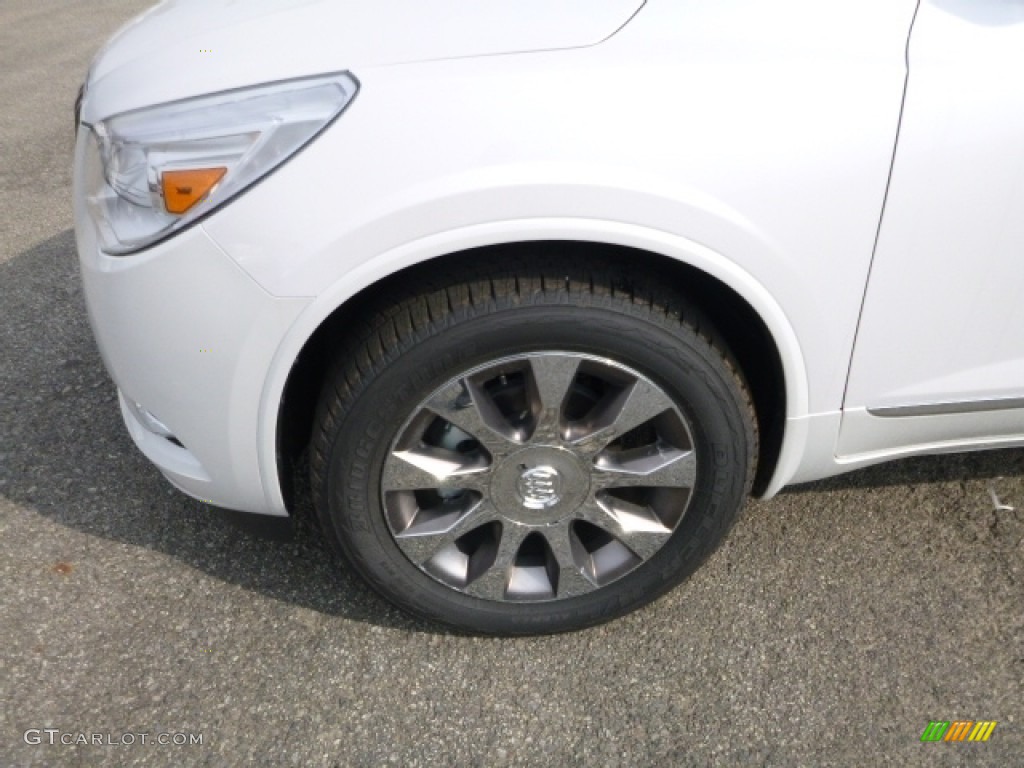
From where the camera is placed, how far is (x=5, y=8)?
26.5 ft

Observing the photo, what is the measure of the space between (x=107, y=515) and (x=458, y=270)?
1329mm

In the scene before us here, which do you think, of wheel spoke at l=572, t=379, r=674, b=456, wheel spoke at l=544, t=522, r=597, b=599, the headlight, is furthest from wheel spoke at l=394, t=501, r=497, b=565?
the headlight

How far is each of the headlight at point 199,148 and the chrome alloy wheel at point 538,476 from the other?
52 cm

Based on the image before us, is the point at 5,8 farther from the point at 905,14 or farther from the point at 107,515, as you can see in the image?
the point at 905,14

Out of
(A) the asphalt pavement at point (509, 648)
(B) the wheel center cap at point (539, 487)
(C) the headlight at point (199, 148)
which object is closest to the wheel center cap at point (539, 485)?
(B) the wheel center cap at point (539, 487)

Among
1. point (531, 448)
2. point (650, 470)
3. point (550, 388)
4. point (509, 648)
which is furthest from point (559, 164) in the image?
point (509, 648)

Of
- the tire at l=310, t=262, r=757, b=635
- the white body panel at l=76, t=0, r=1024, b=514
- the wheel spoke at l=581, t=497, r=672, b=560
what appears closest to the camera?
the white body panel at l=76, t=0, r=1024, b=514

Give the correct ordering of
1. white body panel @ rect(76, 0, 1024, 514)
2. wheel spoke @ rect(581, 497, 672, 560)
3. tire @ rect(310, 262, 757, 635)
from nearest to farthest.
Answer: white body panel @ rect(76, 0, 1024, 514) → tire @ rect(310, 262, 757, 635) → wheel spoke @ rect(581, 497, 672, 560)

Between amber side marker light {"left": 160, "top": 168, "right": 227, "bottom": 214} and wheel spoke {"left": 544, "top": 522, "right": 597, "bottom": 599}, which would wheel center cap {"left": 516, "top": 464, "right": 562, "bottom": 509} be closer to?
wheel spoke {"left": 544, "top": 522, "right": 597, "bottom": 599}

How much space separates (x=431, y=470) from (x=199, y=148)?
73 cm

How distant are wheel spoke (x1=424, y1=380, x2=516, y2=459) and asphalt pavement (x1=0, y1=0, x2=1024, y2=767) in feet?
1.81

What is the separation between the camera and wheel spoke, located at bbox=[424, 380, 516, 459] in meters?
1.70

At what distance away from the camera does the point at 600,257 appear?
168 centimetres

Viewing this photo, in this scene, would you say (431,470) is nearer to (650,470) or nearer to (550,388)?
(550,388)
